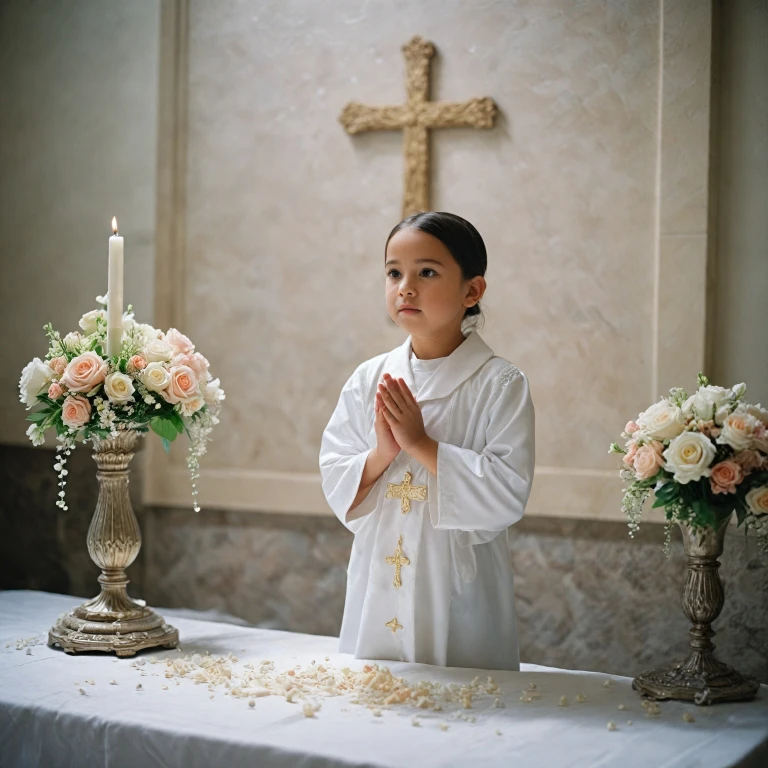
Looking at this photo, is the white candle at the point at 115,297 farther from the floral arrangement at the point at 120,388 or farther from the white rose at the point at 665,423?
the white rose at the point at 665,423

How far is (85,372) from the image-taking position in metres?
3.06

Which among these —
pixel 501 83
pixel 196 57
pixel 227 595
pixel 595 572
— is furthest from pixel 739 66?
pixel 227 595

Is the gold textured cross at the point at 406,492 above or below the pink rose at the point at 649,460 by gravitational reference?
below

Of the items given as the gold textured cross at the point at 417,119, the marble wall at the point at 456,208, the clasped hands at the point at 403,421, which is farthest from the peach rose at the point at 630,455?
the gold textured cross at the point at 417,119

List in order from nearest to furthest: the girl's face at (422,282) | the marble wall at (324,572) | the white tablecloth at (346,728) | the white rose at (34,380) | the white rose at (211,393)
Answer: the white tablecloth at (346,728)
the girl's face at (422,282)
the white rose at (34,380)
the white rose at (211,393)
the marble wall at (324,572)

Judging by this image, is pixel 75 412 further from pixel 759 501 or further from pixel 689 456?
pixel 759 501

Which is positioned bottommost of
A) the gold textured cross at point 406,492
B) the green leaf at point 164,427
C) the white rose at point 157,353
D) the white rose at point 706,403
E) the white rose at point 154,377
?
the gold textured cross at point 406,492

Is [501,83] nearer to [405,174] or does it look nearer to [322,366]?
[405,174]

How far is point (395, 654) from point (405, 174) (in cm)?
246

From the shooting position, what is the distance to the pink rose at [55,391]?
308 cm

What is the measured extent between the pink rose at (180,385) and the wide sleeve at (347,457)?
1.37 feet

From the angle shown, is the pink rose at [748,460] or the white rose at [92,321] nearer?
the pink rose at [748,460]

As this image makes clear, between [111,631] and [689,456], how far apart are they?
5.56ft

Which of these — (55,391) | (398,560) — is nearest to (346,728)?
(398,560)
